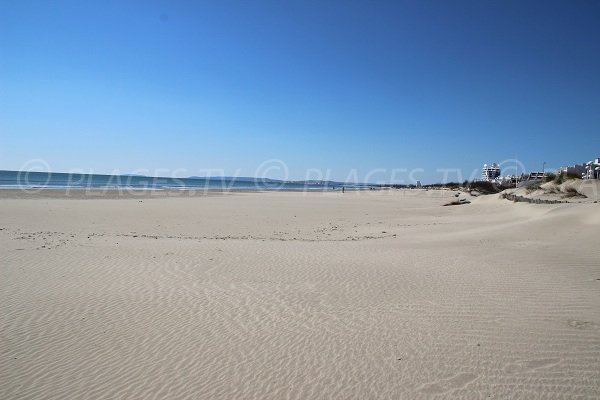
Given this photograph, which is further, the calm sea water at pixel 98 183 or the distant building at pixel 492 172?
the distant building at pixel 492 172

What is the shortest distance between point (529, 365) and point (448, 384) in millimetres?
1146

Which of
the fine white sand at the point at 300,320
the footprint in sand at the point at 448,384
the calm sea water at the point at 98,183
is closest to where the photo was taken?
the footprint in sand at the point at 448,384

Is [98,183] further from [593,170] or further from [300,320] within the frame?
[593,170]

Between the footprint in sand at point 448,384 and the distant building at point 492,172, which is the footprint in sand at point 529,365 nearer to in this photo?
the footprint in sand at point 448,384

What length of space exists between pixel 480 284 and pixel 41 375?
25.3 ft

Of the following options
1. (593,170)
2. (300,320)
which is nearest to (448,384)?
(300,320)

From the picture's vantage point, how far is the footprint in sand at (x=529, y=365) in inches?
165

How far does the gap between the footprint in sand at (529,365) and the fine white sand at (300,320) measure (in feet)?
0.08

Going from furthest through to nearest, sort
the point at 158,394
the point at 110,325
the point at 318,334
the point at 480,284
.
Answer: the point at 480,284, the point at 110,325, the point at 318,334, the point at 158,394

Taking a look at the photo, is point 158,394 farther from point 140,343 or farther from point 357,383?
point 357,383

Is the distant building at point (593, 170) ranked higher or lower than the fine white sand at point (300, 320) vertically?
higher

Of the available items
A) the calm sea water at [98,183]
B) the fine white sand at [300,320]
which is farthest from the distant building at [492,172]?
the fine white sand at [300,320]

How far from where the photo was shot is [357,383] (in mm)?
4090

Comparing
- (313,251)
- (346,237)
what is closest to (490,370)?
(313,251)
